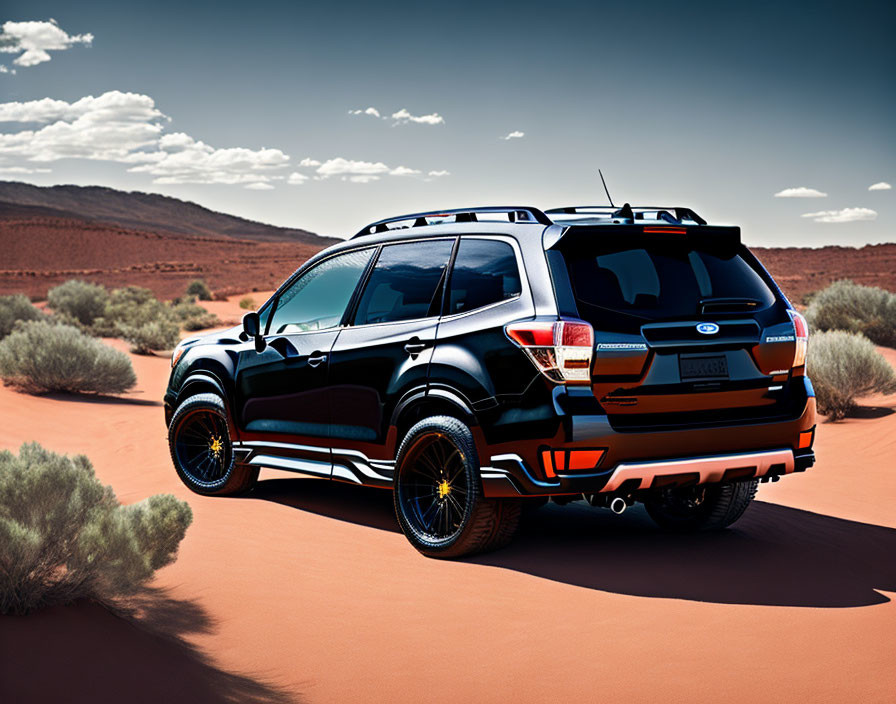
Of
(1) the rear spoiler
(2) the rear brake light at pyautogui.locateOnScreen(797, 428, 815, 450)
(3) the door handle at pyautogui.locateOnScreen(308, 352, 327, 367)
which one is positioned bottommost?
(2) the rear brake light at pyautogui.locateOnScreen(797, 428, 815, 450)

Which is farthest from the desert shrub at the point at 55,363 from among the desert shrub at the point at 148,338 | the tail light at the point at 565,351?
the tail light at the point at 565,351

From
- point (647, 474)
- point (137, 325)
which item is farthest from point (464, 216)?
point (137, 325)

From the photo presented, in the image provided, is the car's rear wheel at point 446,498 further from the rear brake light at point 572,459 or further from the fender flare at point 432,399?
the rear brake light at point 572,459

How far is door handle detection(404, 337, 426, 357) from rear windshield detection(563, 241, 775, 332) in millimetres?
1187

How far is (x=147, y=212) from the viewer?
176m

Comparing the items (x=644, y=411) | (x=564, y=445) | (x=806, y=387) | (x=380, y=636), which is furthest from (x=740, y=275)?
(x=380, y=636)

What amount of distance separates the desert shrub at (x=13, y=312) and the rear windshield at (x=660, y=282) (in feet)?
64.7

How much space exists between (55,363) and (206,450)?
8.39 m

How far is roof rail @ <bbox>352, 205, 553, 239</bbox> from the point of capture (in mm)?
6699

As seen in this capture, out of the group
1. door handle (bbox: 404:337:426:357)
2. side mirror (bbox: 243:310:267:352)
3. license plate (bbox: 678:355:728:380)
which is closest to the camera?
license plate (bbox: 678:355:728:380)

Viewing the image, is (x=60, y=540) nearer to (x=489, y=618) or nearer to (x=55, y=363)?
(x=489, y=618)

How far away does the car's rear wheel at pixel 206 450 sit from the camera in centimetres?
873

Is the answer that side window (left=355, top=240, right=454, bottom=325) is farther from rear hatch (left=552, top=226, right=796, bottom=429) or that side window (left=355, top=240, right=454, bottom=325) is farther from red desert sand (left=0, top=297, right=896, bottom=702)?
red desert sand (left=0, top=297, right=896, bottom=702)

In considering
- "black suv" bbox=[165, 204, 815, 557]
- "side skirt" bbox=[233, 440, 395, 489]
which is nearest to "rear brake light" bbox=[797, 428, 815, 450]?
"black suv" bbox=[165, 204, 815, 557]
